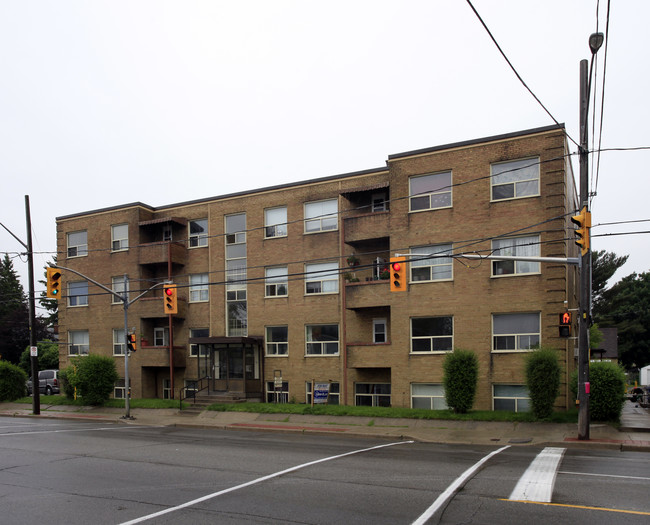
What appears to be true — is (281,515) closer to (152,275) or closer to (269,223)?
(269,223)

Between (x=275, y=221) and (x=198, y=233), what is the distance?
5320 mm

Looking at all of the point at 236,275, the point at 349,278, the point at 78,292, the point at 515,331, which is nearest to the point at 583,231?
the point at 515,331

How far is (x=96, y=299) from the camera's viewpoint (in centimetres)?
3462

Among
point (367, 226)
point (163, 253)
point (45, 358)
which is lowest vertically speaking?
point (45, 358)

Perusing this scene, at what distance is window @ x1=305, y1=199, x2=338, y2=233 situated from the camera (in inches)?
1115

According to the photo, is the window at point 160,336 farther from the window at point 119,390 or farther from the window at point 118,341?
the window at point 119,390

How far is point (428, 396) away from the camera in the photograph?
80.5 feet

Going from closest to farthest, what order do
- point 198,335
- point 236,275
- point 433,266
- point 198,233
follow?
point 433,266 < point 236,275 < point 198,335 < point 198,233

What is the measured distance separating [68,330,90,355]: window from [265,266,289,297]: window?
13.3 m

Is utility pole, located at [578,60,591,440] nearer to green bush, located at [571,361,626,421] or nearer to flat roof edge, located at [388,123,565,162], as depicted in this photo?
green bush, located at [571,361,626,421]

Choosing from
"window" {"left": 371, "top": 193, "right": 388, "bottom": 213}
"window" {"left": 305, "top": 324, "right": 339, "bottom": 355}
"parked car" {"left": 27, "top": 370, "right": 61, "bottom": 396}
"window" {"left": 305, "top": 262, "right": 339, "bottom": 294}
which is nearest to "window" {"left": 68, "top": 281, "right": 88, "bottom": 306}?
"parked car" {"left": 27, "top": 370, "right": 61, "bottom": 396}

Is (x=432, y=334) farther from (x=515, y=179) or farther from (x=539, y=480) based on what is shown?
(x=539, y=480)

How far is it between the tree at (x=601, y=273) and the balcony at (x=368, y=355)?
45.1 metres

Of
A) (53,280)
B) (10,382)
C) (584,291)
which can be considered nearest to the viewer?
(584,291)
